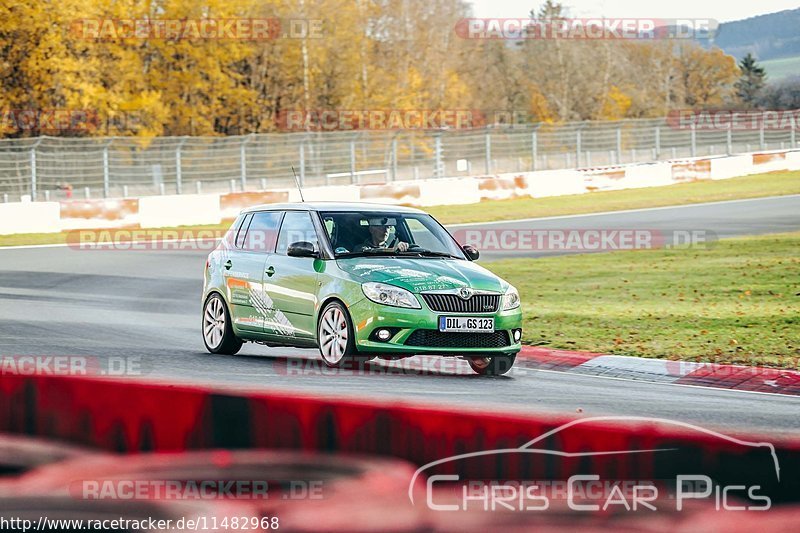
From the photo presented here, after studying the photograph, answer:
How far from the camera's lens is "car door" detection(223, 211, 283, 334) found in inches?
457

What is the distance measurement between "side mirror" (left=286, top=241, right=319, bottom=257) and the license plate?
1449 millimetres

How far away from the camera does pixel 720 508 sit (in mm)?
4172

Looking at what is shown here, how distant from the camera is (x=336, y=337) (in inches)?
416

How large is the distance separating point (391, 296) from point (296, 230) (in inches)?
67.0

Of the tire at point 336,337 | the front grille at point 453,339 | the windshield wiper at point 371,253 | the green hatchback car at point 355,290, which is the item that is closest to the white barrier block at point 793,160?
the green hatchback car at point 355,290

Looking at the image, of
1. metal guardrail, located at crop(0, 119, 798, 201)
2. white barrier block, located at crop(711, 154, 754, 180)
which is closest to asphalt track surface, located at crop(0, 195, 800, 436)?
metal guardrail, located at crop(0, 119, 798, 201)

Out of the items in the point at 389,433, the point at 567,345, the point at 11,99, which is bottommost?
the point at 567,345

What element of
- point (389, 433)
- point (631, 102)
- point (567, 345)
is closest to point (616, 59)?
→ point (631, 102)

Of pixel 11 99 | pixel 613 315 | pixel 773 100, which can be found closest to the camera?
pixel 613 315

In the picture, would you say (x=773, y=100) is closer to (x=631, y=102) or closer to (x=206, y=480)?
(x=631, y=102)

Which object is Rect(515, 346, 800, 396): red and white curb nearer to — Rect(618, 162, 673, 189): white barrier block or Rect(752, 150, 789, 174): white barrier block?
Rect(618, 162, 673, 189): white barrier block

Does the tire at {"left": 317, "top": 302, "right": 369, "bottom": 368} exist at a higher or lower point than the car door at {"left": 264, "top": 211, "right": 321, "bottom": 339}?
lower

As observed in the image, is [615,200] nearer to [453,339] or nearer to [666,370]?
[666,370]

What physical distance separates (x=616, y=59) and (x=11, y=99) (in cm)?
5713
